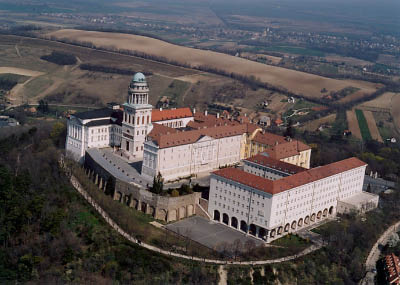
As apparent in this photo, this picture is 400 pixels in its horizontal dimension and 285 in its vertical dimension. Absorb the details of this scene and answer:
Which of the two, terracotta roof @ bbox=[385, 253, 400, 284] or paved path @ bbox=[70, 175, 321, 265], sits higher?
paved path @ bbox=[70, 175, 321, 265]

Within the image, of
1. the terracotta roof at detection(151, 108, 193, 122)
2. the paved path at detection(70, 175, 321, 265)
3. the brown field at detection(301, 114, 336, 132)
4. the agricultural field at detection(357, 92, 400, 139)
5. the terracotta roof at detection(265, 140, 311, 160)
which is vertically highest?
the terracotta roof at detection(151, 108, 193, 122)

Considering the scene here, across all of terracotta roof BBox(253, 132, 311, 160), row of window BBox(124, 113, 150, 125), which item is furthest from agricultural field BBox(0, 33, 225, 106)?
terracotta roof BBox(253, 132, 311, 160)

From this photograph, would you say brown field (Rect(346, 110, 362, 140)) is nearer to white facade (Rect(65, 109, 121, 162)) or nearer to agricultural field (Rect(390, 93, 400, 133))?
agricultural field (Rect(390, 93, 400, 133))

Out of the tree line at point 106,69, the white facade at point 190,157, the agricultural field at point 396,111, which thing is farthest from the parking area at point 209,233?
the tree line at point 106,69

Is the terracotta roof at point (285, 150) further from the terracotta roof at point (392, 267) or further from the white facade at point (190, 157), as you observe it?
the terracotta roof at point (392, 267)

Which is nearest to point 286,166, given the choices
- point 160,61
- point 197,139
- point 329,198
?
point 329,198

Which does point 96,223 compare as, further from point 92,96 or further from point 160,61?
point 160,61

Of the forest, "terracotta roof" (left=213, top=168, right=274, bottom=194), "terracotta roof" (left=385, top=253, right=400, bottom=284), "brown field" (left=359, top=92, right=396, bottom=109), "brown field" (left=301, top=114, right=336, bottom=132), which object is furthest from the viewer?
"brown field" (left=359, top=92, right=396, bottom=109)
